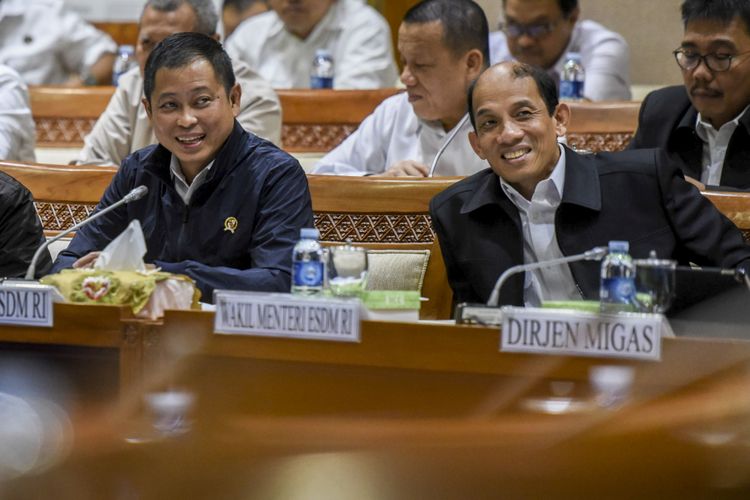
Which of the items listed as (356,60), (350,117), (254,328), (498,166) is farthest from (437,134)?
(254,328)

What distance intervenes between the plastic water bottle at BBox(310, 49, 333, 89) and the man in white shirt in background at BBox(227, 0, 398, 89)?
0.16 ft

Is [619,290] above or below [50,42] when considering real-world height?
below

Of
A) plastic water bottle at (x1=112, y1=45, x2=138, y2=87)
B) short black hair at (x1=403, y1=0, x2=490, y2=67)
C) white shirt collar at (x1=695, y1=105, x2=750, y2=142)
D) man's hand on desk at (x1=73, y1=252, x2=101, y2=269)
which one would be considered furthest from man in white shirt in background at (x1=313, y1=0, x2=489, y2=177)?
plastic water bottle at (x1=112, y1=45, x2=138, y2=87)

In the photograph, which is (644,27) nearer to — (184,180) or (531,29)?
(531,29)

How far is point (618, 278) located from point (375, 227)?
116 centimetres

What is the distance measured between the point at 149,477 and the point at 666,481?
716mm

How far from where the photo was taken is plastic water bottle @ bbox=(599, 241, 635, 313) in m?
1.92

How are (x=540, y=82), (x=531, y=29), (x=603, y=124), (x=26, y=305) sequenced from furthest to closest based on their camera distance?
1. (x=531, y=29)
2. (x=603, y=124)
3. (x=540, y=82)
4. (x=26, y=305)

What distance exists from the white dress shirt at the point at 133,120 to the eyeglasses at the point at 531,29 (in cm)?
96

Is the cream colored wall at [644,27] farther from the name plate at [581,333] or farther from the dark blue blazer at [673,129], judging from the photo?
the name plate at [581,333]

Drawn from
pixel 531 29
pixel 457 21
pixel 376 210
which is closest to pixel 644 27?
pixel 531 29

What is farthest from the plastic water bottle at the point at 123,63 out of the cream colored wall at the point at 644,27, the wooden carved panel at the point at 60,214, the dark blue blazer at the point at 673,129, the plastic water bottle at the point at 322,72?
the dark blue blazer at the point at 673,129

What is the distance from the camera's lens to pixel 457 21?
350 cm

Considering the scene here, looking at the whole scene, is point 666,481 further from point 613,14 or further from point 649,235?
point 613,14
